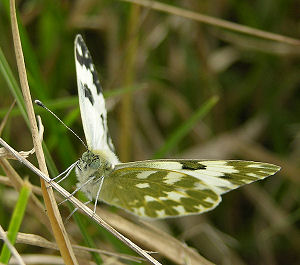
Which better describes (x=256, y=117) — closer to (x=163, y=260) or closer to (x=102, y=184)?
(x=163, y=260)

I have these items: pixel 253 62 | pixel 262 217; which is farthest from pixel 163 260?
pixel 253 62

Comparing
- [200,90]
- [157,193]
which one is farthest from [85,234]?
[200,90]

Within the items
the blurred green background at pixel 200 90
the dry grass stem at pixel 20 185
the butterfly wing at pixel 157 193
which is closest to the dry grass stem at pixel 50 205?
the dry grass stem at pixel 20 185

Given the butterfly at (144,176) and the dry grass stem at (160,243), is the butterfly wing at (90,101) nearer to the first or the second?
the butterfly at (144,176)

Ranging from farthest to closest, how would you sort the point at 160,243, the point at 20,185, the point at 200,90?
the point at 200,90 → the point at 160,243 → the point at 20,185

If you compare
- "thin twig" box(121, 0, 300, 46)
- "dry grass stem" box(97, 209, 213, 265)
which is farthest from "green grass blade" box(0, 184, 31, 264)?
"thin twig" box(121, 0, 300, 46)

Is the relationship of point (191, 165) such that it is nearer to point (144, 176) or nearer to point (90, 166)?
point (144, 176)
